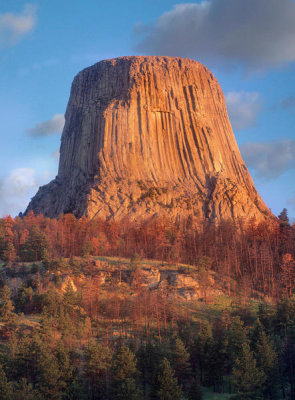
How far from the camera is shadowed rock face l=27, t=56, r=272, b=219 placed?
79.7m

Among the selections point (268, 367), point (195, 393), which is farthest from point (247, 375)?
point (195, 393)

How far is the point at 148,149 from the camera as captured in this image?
85500mm

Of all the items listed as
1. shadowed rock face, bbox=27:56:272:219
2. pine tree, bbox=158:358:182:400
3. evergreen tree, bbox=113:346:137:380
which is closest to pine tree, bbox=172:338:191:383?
pine tree, bbox=158:358:182:400

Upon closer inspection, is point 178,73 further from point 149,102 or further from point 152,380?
point 152,380

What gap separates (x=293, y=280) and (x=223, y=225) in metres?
15.6

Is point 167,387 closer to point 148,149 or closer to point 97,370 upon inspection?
point 97,370

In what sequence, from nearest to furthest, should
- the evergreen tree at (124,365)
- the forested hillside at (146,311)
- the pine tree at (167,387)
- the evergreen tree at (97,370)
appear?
the pine tree at (167,387) < the evergreen tree at (124,365) < the evergreen tree at (97,370) < the forested hillside at (146,311)

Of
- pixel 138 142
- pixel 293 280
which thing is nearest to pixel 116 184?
pixel 138 142

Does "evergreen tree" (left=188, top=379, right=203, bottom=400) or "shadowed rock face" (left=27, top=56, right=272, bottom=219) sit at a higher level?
"shadowed rock face" (left=27, top=56, right=272, bottom=219)

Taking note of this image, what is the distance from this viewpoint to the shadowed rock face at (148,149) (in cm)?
7969

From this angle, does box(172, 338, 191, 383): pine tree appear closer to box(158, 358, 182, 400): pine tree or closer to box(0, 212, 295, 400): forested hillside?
box(0, 212, 295, 400): forested hillside

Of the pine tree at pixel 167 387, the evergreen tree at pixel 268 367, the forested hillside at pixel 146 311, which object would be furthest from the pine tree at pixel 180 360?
the evergreen tree at pixel 268 367

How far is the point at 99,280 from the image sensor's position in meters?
52.2

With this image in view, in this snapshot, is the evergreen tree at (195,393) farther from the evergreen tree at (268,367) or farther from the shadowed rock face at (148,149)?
the shadowed rock face at (148,149)
